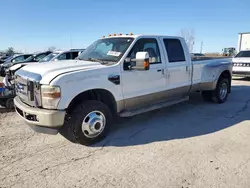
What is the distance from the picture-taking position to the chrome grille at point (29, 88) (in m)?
3.47

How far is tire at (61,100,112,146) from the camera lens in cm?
369

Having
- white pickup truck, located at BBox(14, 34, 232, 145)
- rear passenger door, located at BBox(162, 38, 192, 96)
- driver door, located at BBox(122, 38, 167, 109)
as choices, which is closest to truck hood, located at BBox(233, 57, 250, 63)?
white pickup truck, located at BBox(14, 34, 232, 145)

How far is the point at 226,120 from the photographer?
5188mm

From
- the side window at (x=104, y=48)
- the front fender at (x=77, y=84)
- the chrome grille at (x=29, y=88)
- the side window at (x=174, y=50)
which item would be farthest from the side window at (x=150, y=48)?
the chrome grille at (x=29, y=88)

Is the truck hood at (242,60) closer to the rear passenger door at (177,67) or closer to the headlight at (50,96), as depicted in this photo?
the rear passenger door at (177,67)

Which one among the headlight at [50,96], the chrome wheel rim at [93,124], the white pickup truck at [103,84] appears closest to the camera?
the headlight at [50,96]

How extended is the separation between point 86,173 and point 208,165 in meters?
1.75

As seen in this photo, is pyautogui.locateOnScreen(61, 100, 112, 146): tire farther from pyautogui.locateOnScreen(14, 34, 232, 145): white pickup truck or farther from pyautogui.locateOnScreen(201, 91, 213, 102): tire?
pyautogui.locateOnScreen(201, 91, 213, 102): tire

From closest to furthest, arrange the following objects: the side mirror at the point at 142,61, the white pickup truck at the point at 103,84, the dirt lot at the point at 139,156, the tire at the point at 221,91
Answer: the dirt lot at the point at 139,156
the white pickup truck at the point at 103,84
the side mirror at the point at 142,61
the tire at the point at 221,91

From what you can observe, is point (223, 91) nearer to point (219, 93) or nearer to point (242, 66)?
point (219, 93)

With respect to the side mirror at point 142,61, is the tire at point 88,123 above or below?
below

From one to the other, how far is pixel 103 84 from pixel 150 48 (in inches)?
60.7

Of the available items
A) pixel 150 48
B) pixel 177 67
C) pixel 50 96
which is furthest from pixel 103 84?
pixel 177 67

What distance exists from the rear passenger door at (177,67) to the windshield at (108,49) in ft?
3.48
